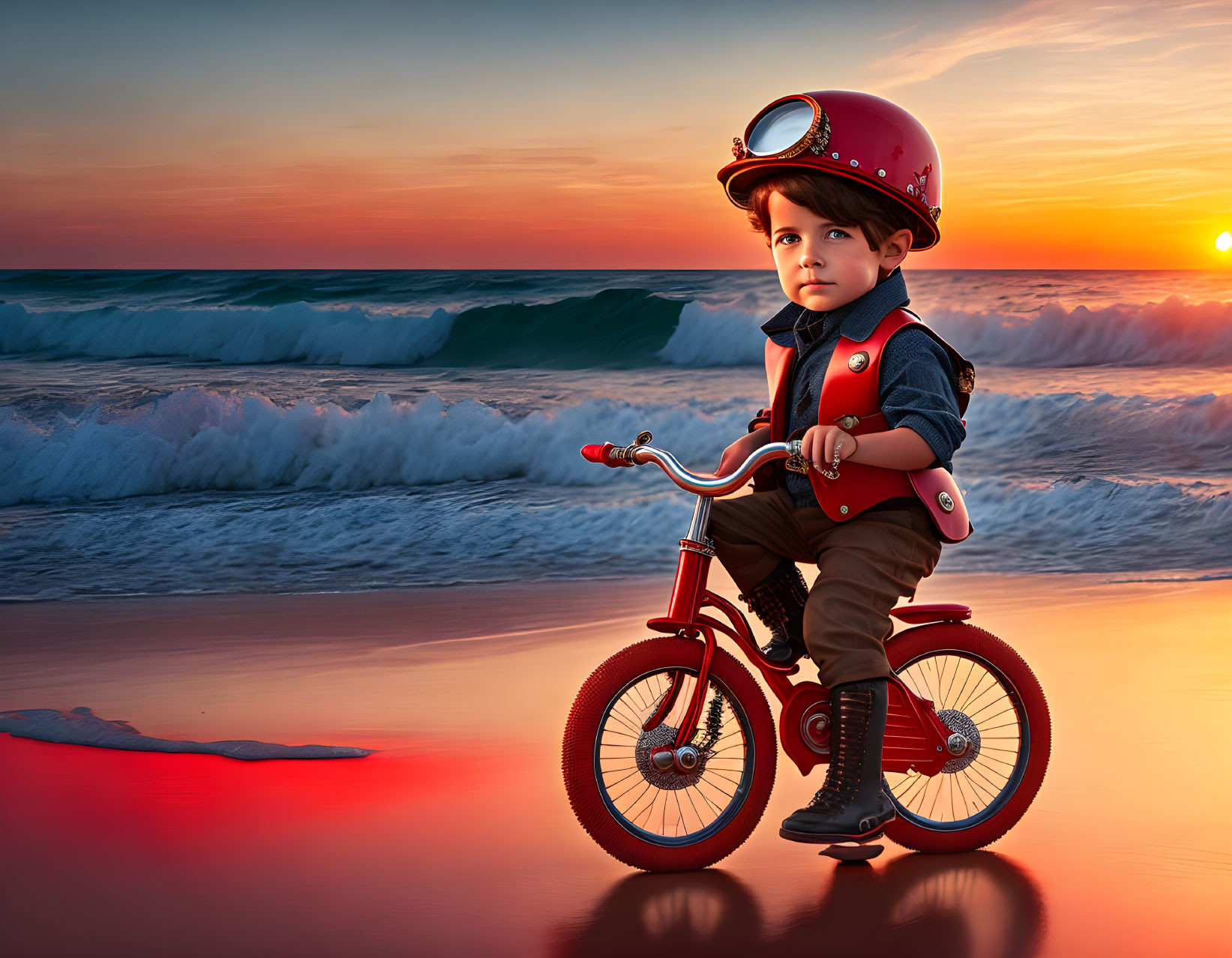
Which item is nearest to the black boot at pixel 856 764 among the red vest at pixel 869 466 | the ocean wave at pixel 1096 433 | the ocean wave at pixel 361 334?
the red vest at pixel 869 466

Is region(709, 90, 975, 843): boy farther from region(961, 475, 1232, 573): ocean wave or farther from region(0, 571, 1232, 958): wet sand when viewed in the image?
region(961, 475, 1232, 573): ocean wave

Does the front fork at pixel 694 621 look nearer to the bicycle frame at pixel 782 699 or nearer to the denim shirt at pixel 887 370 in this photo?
the bicycle frame at pixel 782 699

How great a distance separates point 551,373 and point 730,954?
1510 cm

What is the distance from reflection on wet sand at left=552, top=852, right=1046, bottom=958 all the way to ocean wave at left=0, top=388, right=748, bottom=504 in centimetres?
701

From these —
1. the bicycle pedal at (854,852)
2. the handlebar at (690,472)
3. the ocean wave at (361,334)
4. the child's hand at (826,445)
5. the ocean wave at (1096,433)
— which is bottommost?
the bicycle pedal at (854,852)

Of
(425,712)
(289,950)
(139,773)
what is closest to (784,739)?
(289,950)

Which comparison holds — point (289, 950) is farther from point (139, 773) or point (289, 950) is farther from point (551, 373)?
point (551, 373)

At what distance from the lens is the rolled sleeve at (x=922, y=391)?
259 cm

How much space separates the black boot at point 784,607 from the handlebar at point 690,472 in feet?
0.93

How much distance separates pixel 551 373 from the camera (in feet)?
56.6

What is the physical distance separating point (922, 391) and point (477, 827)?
1.55 metres

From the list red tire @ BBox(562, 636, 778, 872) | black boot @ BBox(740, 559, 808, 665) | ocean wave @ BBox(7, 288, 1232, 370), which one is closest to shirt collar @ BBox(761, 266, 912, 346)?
black boot @ BBox(740, 559, 808, 665)

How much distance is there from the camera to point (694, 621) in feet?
8.93

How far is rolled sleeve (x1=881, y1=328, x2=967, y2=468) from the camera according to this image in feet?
8.50
